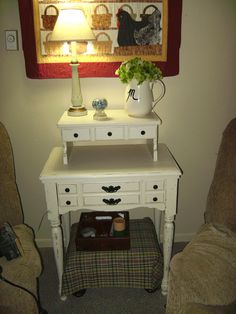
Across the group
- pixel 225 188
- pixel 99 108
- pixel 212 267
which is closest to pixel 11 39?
pixel 99 108

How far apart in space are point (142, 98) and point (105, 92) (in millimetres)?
365

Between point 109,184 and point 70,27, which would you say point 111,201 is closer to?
point 109,184

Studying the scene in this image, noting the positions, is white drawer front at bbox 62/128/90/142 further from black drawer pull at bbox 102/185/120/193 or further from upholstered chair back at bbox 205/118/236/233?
upholstered chair back at bbox 205/118/236/233

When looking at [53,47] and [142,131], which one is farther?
[53,47]

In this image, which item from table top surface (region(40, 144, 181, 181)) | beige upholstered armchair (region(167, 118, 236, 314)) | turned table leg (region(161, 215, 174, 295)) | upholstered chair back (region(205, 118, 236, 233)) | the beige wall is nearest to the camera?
beige upholstered armchair (region(167, 118, 236, 314))

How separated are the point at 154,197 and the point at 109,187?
0.26m

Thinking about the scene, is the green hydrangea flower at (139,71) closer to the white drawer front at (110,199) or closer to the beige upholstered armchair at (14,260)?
the white drawer front at (110,199)

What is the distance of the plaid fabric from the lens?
6.05 ft

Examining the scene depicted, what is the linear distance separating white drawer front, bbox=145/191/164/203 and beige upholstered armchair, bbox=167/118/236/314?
11.2 inches

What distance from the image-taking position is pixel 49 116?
204cm

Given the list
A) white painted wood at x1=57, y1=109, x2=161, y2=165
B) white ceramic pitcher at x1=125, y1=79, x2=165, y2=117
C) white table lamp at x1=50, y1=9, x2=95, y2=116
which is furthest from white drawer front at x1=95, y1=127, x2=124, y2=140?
white table lamp at x1=50, y1=9, x2=95, y2=116

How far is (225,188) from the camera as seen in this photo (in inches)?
62.8

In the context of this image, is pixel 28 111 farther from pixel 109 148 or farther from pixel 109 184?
pixel 109 184

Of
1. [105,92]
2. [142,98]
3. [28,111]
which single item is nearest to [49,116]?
[28,111]
